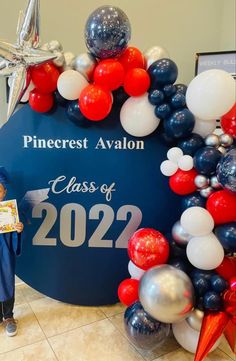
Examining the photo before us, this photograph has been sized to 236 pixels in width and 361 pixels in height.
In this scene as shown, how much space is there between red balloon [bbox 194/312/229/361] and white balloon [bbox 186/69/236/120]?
38.0 inches

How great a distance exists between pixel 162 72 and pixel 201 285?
1057 millimetres

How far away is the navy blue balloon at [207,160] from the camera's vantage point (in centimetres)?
142

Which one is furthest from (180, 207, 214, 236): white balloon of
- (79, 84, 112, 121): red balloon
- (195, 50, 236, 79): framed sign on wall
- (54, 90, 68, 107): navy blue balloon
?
(195, 50, 236, 79): framed sign on wall

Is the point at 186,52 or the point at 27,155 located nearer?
the point at 27,155

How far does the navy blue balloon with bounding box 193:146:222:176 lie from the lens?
1421mm

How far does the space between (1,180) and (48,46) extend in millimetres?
771

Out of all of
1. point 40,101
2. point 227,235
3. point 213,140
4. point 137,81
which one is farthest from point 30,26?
point 227,235

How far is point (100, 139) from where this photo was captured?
5.77 feet

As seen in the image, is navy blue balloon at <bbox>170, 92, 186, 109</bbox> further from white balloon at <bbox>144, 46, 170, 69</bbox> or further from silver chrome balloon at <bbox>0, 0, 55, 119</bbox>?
silver chrome balloon at <bbox>0, 0, 55, 119</bbox>

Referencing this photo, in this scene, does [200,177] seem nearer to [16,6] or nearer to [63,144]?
[63,144]

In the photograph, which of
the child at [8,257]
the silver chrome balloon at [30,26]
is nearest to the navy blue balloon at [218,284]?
the child at [8,257]

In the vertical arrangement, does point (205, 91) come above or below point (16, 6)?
below

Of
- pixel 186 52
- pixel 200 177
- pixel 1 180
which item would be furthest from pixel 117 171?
pixel 186 52

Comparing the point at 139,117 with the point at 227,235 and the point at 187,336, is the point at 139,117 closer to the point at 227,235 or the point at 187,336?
the point at 227,235
